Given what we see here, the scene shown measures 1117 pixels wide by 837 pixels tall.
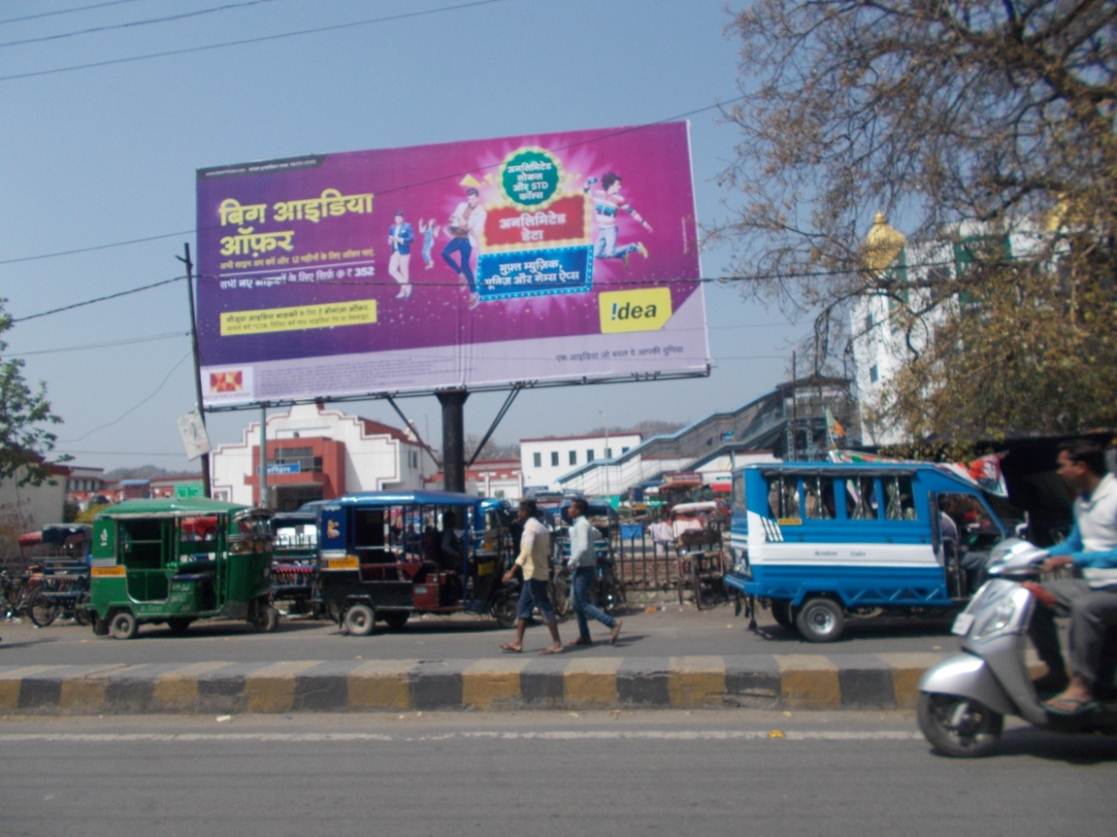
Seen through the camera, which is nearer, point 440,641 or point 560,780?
point 560,780

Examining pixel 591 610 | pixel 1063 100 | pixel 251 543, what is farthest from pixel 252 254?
pixel 1063 100

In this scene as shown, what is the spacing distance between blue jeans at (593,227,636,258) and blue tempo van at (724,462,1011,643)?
1081 centimetres

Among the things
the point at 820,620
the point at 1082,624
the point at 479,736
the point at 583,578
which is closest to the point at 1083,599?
the point at 1082,624

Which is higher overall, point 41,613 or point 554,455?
point 554,455

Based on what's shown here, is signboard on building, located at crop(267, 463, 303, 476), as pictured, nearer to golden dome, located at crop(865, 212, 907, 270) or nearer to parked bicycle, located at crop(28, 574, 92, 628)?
parked bicycle, located at crop(28, 574, 92, 628)

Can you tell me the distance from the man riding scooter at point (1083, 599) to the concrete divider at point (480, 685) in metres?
1.46

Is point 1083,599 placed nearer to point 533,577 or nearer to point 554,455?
point 533,577

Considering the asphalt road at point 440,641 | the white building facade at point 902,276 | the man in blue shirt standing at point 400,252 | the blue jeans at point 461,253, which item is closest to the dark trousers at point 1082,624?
the asphalt road at point 440,641

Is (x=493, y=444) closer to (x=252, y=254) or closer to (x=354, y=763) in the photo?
(x=252, y=254)

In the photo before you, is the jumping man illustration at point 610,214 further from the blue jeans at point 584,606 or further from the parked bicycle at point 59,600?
the parked bicycle at point 59,600

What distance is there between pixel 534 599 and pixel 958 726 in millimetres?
5284

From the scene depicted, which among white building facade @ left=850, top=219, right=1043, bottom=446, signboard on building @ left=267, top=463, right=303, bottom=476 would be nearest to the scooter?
white building facade @ left=850, top=219, right=1043, bottom=446

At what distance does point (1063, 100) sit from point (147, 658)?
42.0 ft

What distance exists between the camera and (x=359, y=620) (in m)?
14.2
